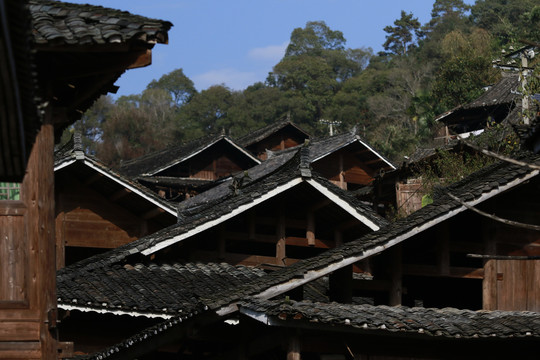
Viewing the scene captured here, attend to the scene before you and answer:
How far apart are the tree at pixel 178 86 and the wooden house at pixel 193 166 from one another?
49111 millimetres

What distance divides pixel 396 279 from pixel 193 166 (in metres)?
38.1

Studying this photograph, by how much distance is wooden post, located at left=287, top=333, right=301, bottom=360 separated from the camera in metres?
14.6

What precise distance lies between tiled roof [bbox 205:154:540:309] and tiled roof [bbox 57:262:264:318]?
3838mm

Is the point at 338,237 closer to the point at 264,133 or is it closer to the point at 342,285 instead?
the point at 342,285

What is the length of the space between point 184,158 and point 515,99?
673 inches

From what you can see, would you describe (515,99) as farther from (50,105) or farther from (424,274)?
(50,105)

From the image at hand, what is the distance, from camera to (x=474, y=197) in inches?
633

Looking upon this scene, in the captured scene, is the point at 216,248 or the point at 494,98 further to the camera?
the point at 494,98

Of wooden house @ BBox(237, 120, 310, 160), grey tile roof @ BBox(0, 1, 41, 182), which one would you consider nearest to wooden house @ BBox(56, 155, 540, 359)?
grey tile roof @ BBox(0, 1, 41, 182)

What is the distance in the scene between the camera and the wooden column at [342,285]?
16.5 m

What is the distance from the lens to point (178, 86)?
104 meters

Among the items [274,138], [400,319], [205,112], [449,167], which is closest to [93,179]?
[400,319]

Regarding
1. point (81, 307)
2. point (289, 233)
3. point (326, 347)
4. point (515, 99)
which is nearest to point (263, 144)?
point (515, 99)

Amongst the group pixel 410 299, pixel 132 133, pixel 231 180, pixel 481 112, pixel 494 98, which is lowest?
pixel 410 299
